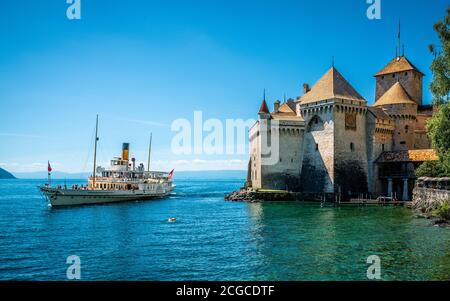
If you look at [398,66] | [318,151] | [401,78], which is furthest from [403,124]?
[318,151]

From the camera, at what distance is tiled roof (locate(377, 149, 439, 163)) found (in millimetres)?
51759

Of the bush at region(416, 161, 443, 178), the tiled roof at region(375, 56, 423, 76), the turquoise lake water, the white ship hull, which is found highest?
the tiled roof at region(375, 56, 423, 76)

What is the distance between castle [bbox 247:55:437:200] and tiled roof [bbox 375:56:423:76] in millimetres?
4536

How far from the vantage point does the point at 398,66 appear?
224 feet

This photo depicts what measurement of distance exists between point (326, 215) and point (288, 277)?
24.2 m

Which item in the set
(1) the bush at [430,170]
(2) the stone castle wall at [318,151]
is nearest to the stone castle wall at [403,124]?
(2) the stone castle wall at [318,151]

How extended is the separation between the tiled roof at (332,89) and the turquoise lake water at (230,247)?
20.8 m

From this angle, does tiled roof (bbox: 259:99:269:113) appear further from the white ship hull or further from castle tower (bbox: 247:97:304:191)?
the white ship hull

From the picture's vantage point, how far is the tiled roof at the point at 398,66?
6721 cm

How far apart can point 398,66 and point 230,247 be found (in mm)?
57145

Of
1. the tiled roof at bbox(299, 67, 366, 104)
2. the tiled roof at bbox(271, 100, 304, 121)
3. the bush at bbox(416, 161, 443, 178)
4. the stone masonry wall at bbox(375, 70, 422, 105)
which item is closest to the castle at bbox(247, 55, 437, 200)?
the tiled roof at bbox(299, 67, 366, 104)
